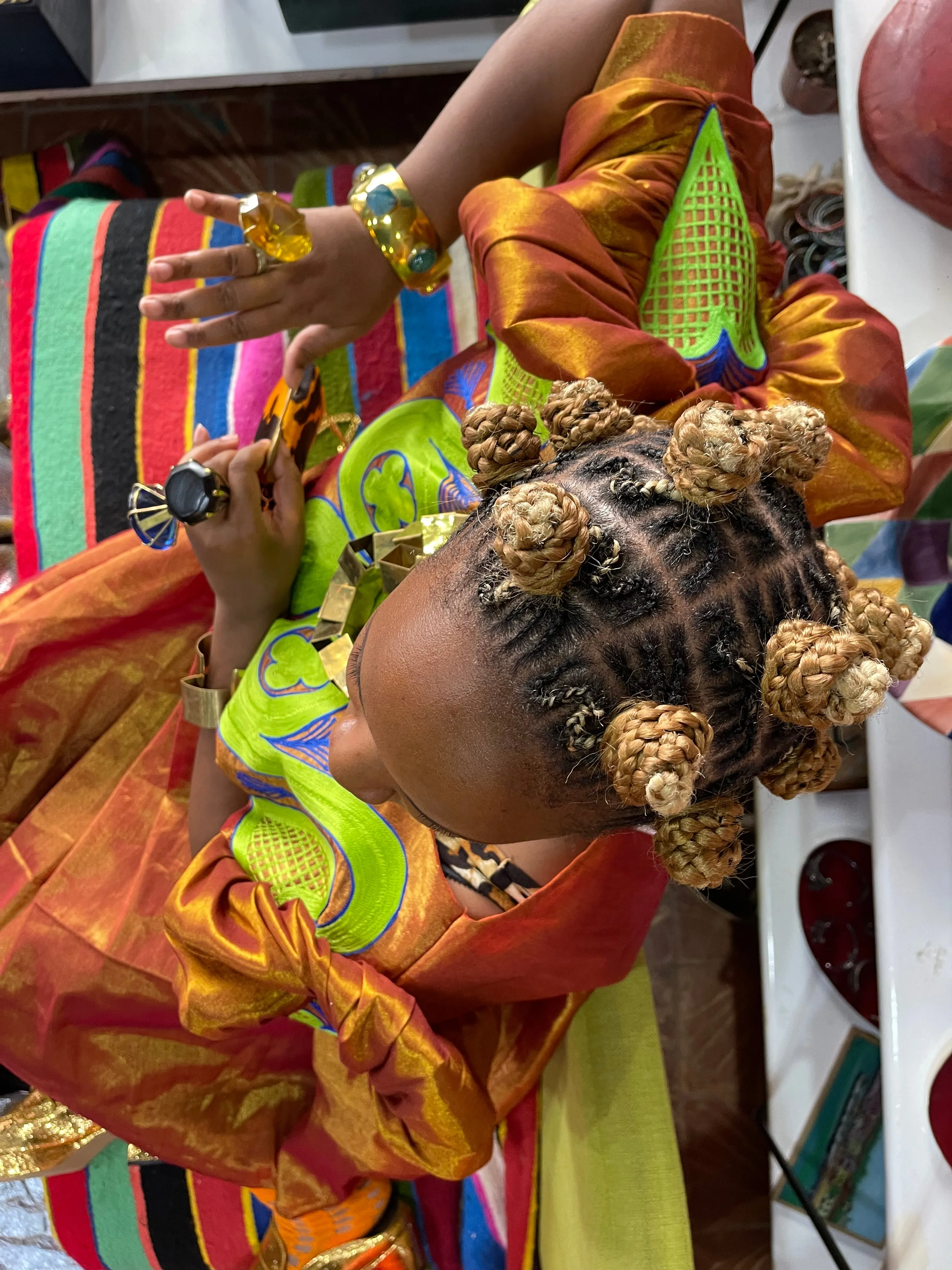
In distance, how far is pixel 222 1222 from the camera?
3.09 feet

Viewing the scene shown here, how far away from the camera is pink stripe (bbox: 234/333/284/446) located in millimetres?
1079

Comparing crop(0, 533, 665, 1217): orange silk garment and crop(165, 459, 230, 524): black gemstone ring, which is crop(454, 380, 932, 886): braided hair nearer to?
crop(0, 533, 665, 1217): orange silk garment

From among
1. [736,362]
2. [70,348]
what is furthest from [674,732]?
[70,348]

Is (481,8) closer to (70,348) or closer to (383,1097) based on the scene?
(70,348)

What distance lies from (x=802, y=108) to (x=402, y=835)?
87 centimetres

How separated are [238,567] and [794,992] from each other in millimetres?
699

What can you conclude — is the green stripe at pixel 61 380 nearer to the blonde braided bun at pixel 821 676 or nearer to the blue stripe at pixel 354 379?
the blue stripe at pixel 354 379

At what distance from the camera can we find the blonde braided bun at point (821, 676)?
345 mm

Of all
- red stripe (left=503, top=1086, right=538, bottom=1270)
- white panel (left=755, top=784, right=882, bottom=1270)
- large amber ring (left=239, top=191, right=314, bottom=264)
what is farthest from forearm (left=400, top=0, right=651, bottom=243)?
red stripe (left=503, top=1086, right=538, bottom=1270)

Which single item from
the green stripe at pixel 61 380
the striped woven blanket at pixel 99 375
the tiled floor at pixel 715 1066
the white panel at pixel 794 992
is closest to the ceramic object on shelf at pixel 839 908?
the white panel at pixel 794 992

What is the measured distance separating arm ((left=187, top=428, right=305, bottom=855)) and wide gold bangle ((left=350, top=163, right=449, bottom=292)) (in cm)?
19

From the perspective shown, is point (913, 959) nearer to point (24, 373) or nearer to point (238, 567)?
point (238, 567)

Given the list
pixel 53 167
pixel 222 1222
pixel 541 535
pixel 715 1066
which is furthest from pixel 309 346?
pixel 715 1066

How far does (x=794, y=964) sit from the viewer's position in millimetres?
926
